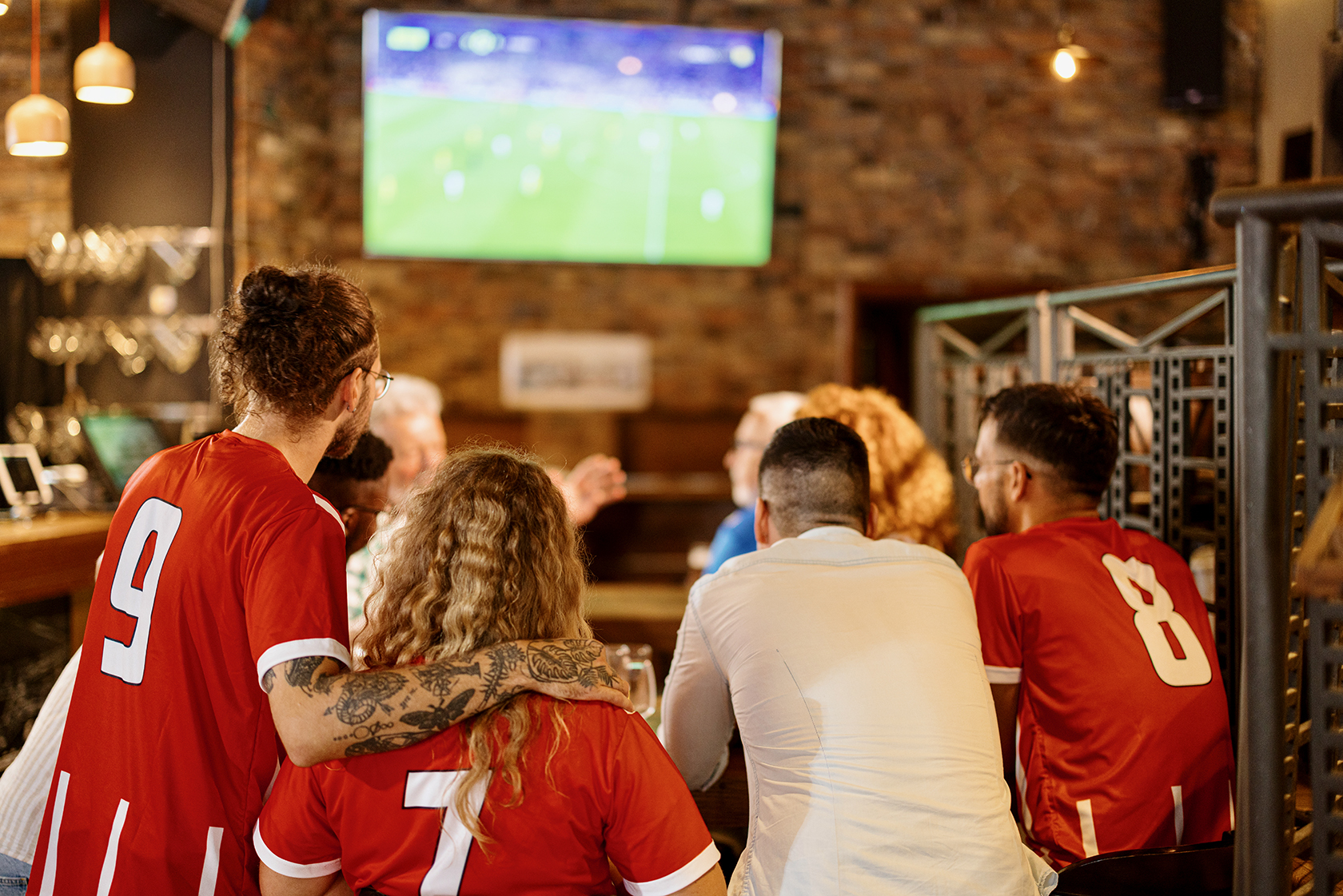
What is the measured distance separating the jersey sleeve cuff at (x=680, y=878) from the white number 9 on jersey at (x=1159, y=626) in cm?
99

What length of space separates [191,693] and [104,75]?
2968mm

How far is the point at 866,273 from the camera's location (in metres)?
6.09

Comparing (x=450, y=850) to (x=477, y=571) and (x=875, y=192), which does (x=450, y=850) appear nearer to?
(x=477, y=571)

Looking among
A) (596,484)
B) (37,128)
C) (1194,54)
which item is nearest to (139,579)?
→ (596,484)

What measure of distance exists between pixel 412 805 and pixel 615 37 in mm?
5258

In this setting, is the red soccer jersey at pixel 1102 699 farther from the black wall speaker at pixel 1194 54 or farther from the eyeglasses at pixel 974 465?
the black wall speaker at pixel 1194 54

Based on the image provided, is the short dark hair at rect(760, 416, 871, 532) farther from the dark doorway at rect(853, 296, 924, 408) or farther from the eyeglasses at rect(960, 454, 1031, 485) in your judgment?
the dark doorway at rect(853, 296, 924, 408)

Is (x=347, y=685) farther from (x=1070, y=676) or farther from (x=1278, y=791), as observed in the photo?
(x=1070, y=676)

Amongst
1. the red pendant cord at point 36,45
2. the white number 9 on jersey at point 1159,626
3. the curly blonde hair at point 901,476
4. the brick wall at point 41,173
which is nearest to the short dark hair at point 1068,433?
the white number 9 on jersey at point 1159,626

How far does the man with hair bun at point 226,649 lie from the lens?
128 centimetres

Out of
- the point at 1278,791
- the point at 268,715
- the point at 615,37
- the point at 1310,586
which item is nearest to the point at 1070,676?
the point at 1278,791

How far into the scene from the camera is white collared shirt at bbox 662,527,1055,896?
143 centimetres

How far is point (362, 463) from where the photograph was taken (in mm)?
2078

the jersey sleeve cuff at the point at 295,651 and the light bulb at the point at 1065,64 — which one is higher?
the light bulb at the point at 1065,64
